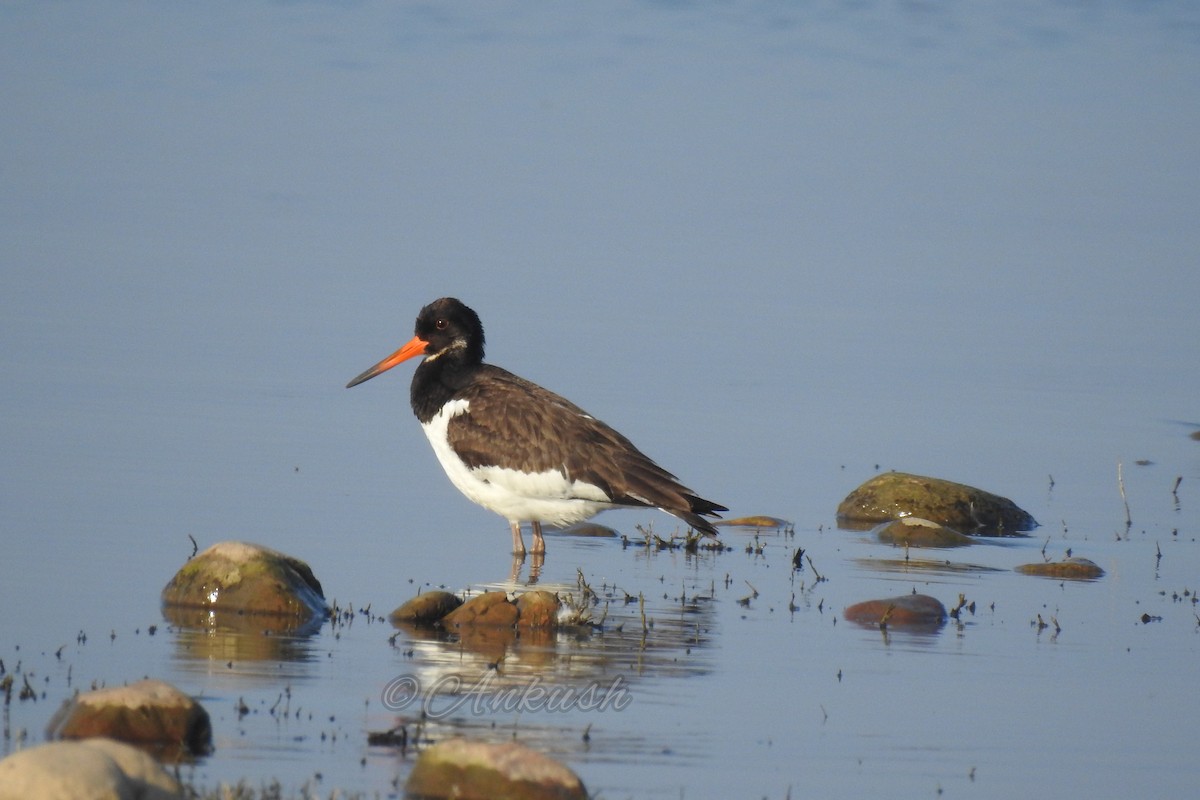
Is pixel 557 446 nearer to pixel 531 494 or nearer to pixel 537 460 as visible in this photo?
pixel 537 460

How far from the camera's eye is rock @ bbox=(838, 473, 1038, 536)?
43.7ft

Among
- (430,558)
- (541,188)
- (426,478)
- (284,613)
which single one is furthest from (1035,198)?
(284,613)

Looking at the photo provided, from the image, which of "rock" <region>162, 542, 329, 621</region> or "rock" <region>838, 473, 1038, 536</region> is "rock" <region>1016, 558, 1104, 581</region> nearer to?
"rock" <region>838, 473, 1038, 536</region>

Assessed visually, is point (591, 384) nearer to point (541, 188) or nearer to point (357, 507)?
point (357, 507)

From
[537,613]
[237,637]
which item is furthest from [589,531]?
[237,637]

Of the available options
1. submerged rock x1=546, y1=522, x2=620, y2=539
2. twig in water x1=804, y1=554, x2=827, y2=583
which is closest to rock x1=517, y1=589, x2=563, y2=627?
twig in water x1=804, y1=554, x2=827, y2=583

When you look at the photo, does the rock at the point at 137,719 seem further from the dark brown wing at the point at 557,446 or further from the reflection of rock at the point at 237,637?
the dark brown wing at the point at 557,446

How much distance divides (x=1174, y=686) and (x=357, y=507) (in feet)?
18.4

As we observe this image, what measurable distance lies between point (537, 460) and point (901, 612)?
2.86 m

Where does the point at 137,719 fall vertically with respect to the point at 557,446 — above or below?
below

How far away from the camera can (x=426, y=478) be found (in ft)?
46.1

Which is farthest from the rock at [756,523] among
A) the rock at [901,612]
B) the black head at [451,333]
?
the rock at [901,612]

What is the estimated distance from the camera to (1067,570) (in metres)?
11.8

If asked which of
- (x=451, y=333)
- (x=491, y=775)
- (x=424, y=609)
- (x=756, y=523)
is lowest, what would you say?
(x=491, y=775)
